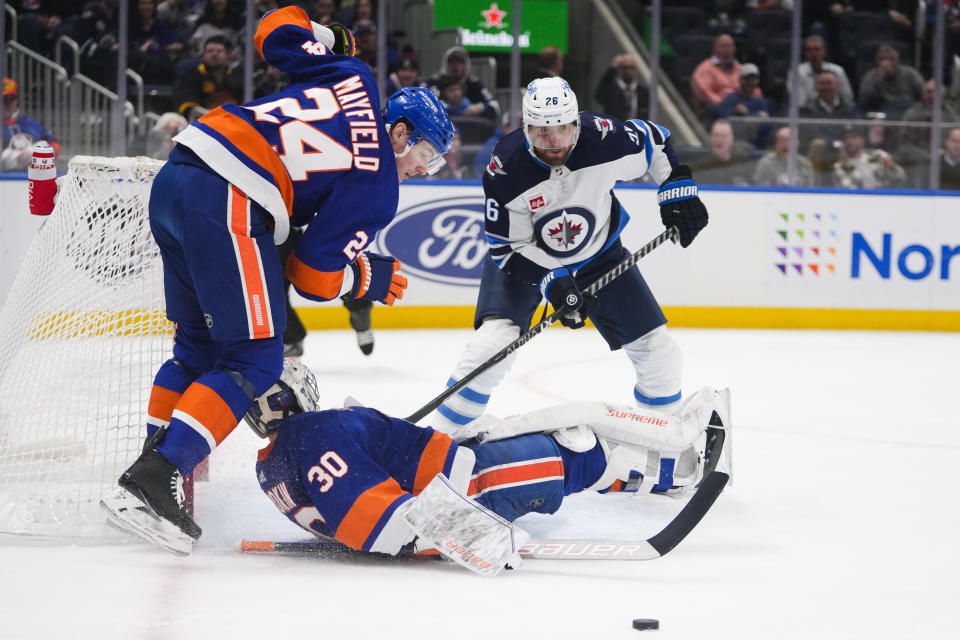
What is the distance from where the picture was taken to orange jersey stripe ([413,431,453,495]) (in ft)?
8.16

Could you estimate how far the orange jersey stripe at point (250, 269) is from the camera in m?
2.44

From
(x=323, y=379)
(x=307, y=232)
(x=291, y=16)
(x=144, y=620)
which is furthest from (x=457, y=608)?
(x=323, y=379)

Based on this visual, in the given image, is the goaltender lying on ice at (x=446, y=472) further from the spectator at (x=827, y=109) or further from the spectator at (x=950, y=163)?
the spectator at (x=950, y=163)

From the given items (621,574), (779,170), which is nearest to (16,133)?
(779,170)

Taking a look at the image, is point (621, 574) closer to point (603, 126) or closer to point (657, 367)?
point (657, 367)

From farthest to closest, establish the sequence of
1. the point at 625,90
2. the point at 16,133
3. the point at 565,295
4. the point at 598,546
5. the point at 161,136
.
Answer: the point at 625,90 < the point at 161,136 < the point at 16,133 < the point at 565,295 < the point at 598,546

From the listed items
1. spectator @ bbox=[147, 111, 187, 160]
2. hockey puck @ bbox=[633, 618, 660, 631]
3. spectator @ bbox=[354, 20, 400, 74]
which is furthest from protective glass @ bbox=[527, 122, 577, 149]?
spectator @ bbox=[354, 20, 400, 74]

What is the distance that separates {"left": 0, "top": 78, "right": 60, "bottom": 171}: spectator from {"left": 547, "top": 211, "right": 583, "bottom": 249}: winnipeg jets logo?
3.58m

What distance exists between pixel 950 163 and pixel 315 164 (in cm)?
535

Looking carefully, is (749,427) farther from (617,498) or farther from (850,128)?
(850,128)

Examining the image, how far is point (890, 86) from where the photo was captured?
7.22 meters

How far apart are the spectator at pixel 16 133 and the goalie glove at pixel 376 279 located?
147 inches

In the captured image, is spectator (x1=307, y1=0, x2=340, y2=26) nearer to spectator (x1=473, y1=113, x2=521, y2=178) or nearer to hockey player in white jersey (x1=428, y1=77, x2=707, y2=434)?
spectator (x1=473, y1=113, x2=521, y2=178)

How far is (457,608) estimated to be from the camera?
224cm
